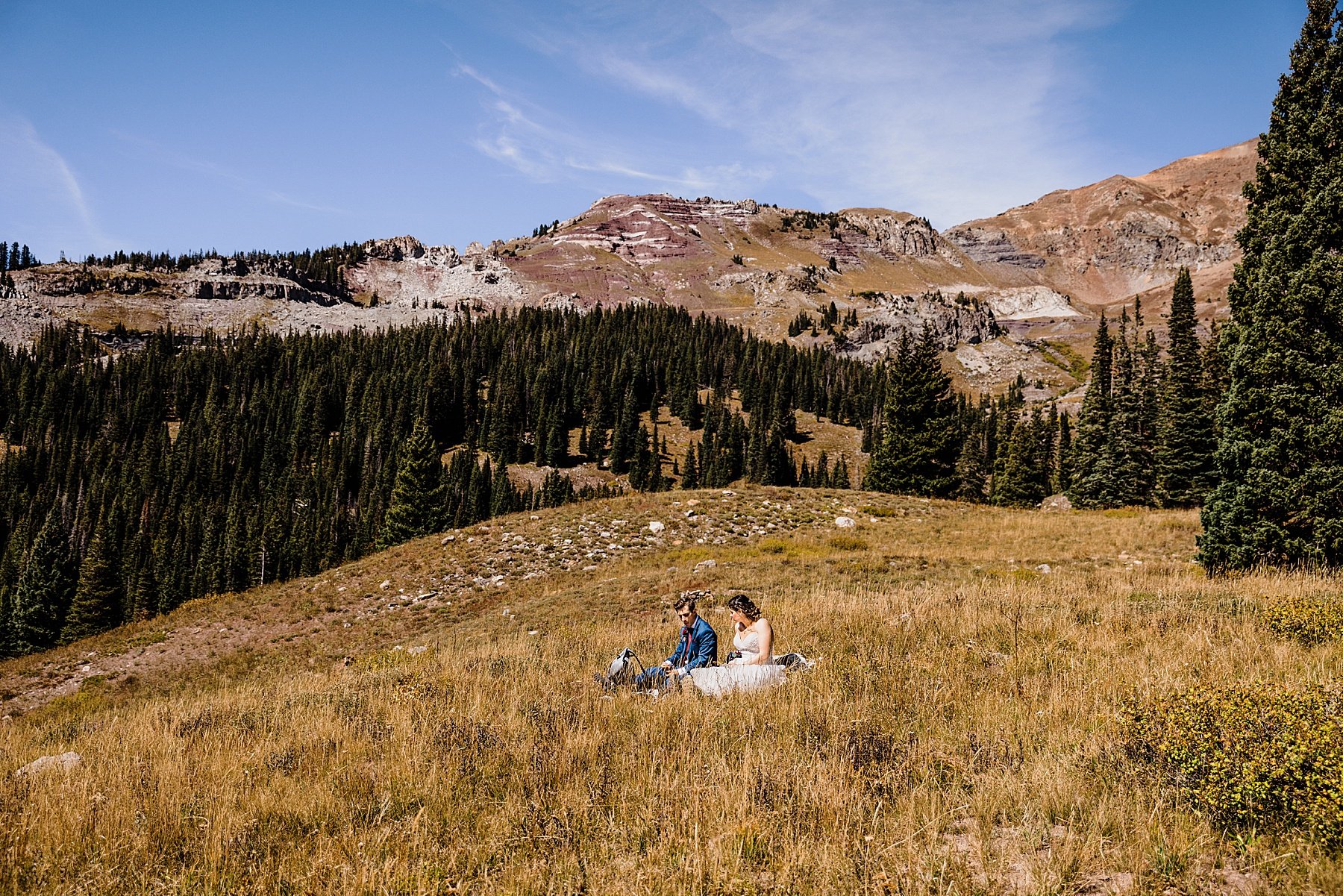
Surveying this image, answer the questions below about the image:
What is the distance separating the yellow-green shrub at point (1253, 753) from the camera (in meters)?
3.71

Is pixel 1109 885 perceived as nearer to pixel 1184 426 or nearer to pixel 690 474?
pixel 1184 426

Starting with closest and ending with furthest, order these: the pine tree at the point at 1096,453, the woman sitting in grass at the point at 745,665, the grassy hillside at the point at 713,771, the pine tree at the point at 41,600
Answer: the grassy hillside at the point at 713,771
the woman sitting in grass at the point at 745,665
the pine tree at the point at 1096,453
the pine tree at the point at 41,600

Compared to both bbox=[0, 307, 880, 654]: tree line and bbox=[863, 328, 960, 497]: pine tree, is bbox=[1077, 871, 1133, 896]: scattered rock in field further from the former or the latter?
bbox=[0, 307, 880, 654]: tree line

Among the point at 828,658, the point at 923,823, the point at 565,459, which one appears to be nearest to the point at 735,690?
the point at 828,658

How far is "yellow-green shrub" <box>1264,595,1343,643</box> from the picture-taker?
721cm

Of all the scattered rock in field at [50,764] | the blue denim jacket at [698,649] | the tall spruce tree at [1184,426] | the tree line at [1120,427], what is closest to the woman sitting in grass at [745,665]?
the blue denim jacket at [698,649]

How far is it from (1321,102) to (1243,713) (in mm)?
18121

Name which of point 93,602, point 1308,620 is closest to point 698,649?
point 1308,620

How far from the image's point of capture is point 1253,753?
4.08 metres

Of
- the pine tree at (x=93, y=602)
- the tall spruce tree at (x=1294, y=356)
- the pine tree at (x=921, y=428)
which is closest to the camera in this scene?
the tall spruce tree at (x=1294, y=356)

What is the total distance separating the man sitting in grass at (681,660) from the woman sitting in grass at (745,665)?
0.33 m

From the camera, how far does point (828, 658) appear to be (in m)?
8.36

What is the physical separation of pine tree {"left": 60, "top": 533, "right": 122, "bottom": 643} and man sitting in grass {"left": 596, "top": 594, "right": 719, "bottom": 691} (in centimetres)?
8984

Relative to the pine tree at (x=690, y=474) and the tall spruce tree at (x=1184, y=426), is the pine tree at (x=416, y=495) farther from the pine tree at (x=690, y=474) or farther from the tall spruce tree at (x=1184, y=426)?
the pine tree at (x=690, y=474)
